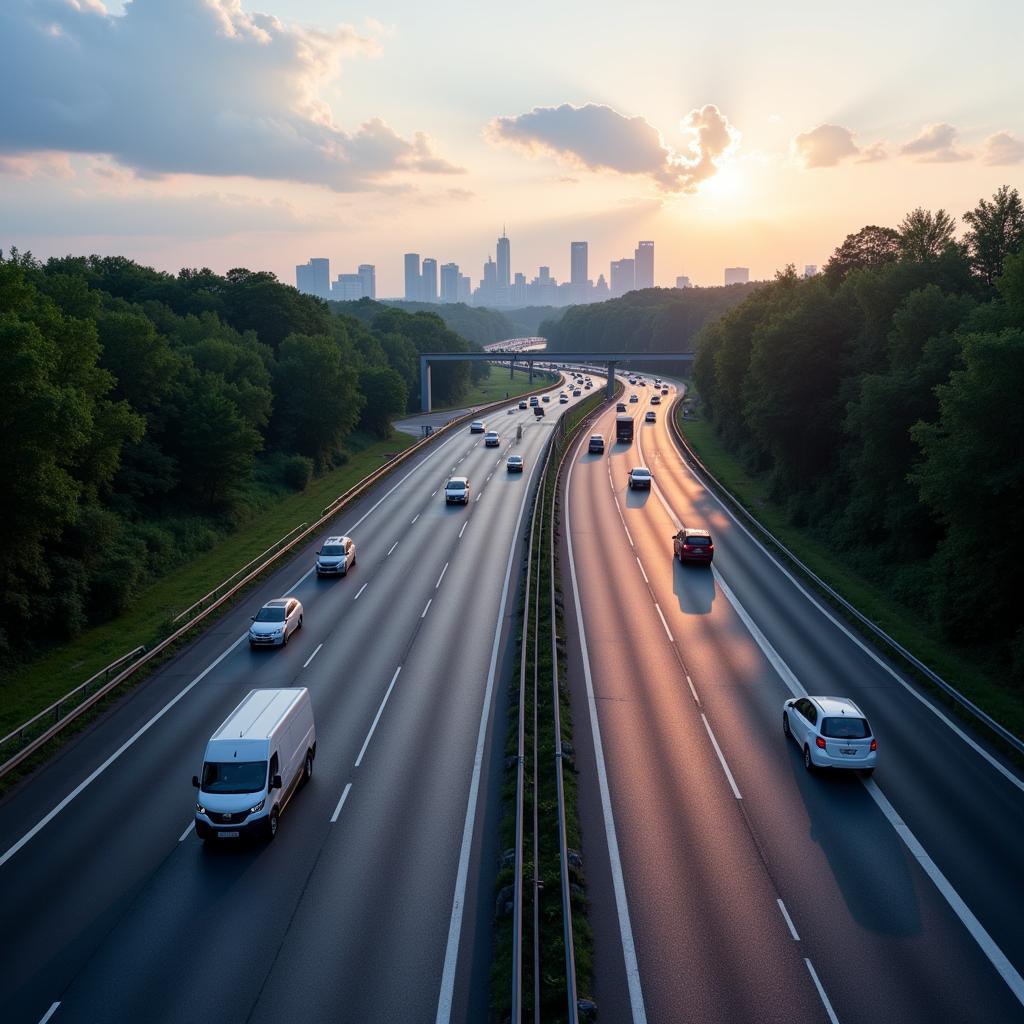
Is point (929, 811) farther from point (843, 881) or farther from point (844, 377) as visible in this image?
point (844, 377)

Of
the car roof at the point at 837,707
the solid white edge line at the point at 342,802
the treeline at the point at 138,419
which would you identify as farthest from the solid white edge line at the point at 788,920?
the treeline at the point at 138,419

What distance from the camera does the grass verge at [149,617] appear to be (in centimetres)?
2969

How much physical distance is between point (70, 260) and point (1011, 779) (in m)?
95.1

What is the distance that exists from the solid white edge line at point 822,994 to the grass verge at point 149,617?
922 inches

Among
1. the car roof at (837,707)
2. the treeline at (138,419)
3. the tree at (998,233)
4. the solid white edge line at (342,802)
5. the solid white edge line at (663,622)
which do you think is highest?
the tree at (998,233)

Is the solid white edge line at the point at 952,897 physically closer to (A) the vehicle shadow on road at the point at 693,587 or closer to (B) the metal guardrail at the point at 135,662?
(A) the vehicle shadow on road at the point at 693,587

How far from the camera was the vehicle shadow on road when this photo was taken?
38188 mm

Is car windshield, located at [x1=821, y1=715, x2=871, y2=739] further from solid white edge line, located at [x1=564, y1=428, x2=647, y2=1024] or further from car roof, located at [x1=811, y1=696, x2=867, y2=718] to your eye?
solid white edge line, located at [x1=564, y1=428, x2=647, y2=1024]

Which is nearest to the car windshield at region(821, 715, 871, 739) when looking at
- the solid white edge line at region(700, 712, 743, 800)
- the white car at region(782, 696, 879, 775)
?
the white car at region(782, 696, 879, 775)

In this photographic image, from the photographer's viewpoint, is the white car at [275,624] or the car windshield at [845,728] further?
the white car at [275,624]

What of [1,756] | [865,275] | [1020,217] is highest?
[1020,217]

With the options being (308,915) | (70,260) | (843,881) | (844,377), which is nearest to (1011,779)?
(843,881)

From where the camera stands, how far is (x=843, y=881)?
18.5 m

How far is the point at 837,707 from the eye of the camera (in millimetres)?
23594
